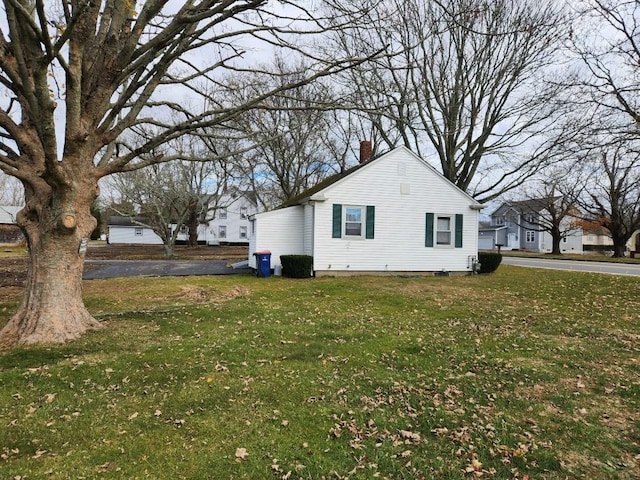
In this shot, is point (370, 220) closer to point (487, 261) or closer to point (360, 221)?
point (360, 221)

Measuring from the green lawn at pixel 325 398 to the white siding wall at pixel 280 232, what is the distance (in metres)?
7.84

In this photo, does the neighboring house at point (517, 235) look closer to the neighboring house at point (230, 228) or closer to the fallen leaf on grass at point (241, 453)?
the neighboring house at point (230, 228)

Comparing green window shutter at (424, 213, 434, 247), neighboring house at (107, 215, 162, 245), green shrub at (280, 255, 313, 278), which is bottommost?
green shrub at (280, 255, 313, 278)

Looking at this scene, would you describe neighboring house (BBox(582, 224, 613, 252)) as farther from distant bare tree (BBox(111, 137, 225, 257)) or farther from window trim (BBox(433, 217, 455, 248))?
distant bare tree (BBox(111, 137, 225, 257))

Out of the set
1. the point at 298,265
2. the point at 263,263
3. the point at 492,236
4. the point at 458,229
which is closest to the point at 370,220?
the point at 298,265

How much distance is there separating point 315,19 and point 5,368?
674 cm

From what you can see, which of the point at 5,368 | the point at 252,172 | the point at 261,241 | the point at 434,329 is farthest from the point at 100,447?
the point at 252,172

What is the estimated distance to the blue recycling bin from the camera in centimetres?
1567

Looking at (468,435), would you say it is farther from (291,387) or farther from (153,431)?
(153,431)

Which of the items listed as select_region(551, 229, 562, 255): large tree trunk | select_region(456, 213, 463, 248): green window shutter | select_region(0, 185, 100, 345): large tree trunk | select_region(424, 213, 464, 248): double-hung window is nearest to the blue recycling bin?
select_region(424, 213, 464, 248): double-hung window

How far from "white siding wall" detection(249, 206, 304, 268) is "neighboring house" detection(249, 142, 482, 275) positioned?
1.6 inches

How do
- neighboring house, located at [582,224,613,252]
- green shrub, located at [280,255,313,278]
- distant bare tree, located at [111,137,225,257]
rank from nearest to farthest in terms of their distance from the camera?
green shrub, located at [280,255,313,278] → distant bare tree, located at [111,137,225,257] → neighboring house, located at [582,224,613,252]

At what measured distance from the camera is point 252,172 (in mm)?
29938

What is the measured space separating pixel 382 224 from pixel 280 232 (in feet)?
13.6
